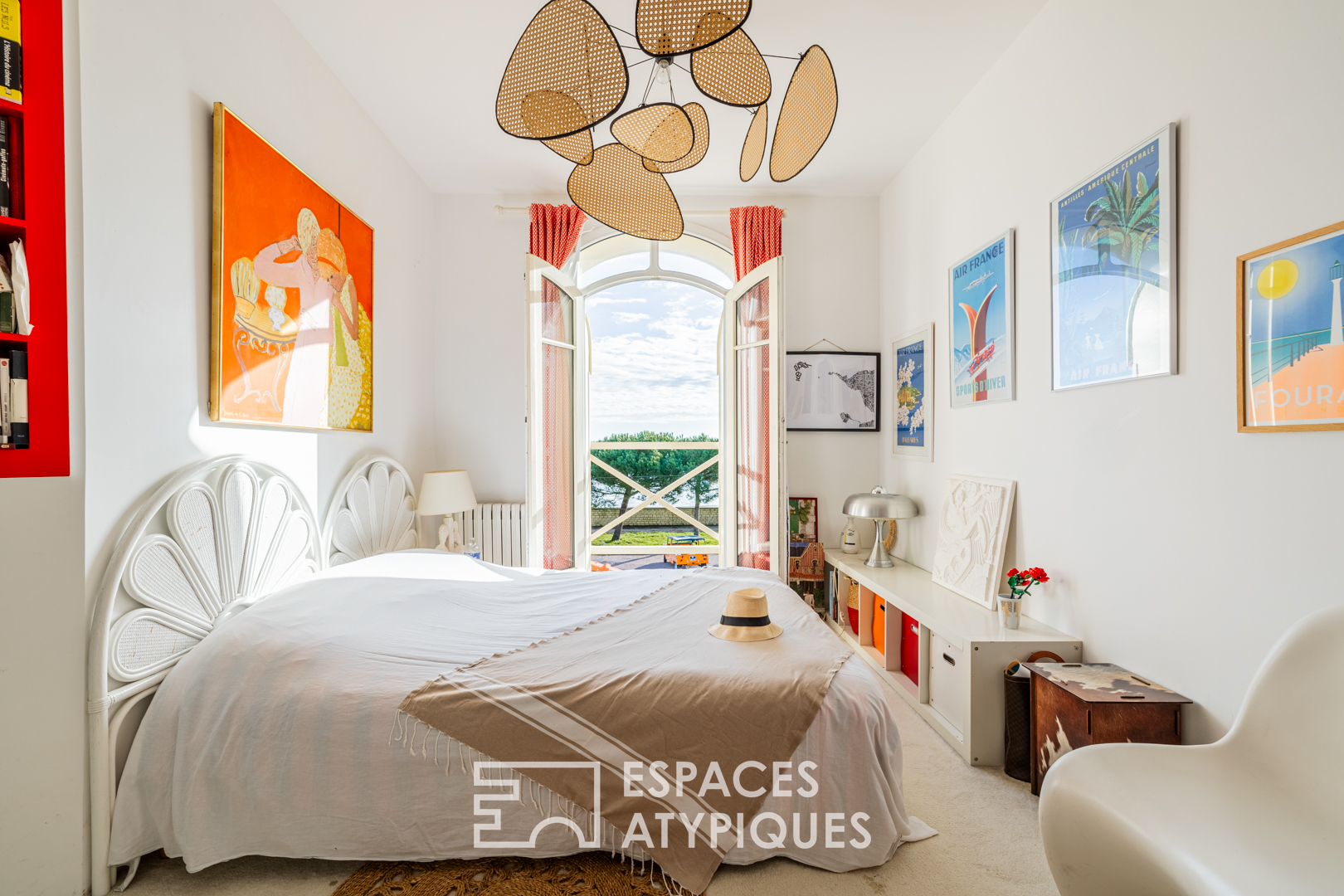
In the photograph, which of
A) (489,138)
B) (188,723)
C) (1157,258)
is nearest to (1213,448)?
(1157,258)

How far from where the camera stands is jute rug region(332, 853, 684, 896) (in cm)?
163

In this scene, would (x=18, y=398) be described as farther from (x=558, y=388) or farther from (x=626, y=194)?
(x=558, y=388)

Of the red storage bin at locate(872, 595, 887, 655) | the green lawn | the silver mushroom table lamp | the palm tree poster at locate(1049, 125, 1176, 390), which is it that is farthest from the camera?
the green lawn

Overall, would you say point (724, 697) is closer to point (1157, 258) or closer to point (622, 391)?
point (1157, 258)

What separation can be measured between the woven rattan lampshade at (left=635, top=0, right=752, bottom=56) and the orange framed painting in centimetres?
146

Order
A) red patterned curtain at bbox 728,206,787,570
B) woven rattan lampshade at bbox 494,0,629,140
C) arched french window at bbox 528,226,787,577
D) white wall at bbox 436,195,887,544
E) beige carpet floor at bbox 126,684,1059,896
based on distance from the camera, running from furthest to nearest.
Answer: white wall at bbox 436,195,887,544
red patterned curtain at bbox 728,206,787,570
arched french window at bbox 528,226,787,577
beige carpet floor at bbox 126,684,1059,896
woven rattan lampshade at bbox 494,0,629,140

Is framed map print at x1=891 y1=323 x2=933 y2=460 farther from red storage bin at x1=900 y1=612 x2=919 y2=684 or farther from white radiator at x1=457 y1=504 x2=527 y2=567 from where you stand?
white radiator at x1=457 y1=504 x2=527 y2=567

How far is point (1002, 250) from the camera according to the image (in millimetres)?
2664

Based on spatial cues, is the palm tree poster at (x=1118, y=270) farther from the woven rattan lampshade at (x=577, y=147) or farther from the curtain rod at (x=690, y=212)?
the curtain rod at (x=690, y=212)

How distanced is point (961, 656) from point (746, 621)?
913mm

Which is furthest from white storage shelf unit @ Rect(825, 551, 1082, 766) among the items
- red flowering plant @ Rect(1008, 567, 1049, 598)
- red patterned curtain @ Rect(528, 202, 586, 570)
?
red patterned curtain @ Rect(528, 202, 586, 570)

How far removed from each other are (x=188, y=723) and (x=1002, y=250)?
332 cm

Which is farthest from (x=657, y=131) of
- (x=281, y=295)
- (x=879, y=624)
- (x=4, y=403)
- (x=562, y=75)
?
(x=879, y=624)

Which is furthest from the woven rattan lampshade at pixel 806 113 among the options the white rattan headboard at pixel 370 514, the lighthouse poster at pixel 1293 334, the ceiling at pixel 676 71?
the white rattan headboard at pixel 370 514
